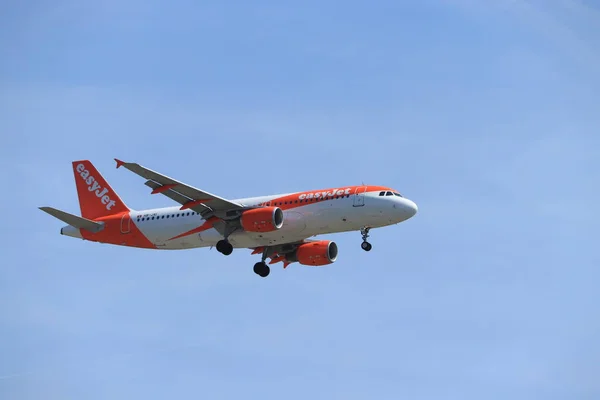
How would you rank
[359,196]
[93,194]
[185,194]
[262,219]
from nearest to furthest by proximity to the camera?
1. [262,219]
2. [359,196]
3. [185,194]
4. [93,194]

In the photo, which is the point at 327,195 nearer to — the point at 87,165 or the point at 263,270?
the point at 263,270

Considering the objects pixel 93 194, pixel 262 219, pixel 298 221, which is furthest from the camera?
pixel 93 194

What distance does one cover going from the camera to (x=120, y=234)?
65.6m

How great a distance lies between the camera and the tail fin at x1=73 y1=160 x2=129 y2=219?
6775 centimetres

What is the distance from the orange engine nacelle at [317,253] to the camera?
65.8m

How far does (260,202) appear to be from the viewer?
203 feet

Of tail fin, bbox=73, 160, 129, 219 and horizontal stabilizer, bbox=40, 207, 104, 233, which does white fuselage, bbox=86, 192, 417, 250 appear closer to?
horizontal stabilizer, bbox=40, 207, 104, 233

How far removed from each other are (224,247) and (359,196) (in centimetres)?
874

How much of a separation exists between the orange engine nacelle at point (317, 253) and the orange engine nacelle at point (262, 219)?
6.44 m

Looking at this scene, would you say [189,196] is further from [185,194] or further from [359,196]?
[359,196]

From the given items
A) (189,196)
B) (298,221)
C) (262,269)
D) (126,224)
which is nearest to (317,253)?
(262,269)

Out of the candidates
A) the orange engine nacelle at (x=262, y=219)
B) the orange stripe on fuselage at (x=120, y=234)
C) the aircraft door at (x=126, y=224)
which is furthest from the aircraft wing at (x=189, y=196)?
the aircraft door at (x=126, y=224)

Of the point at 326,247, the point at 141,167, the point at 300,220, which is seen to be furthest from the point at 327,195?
the point at 141,167

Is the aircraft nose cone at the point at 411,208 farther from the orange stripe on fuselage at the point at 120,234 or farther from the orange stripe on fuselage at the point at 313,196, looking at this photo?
the orange stripe on fuselage at the point at 120,234
